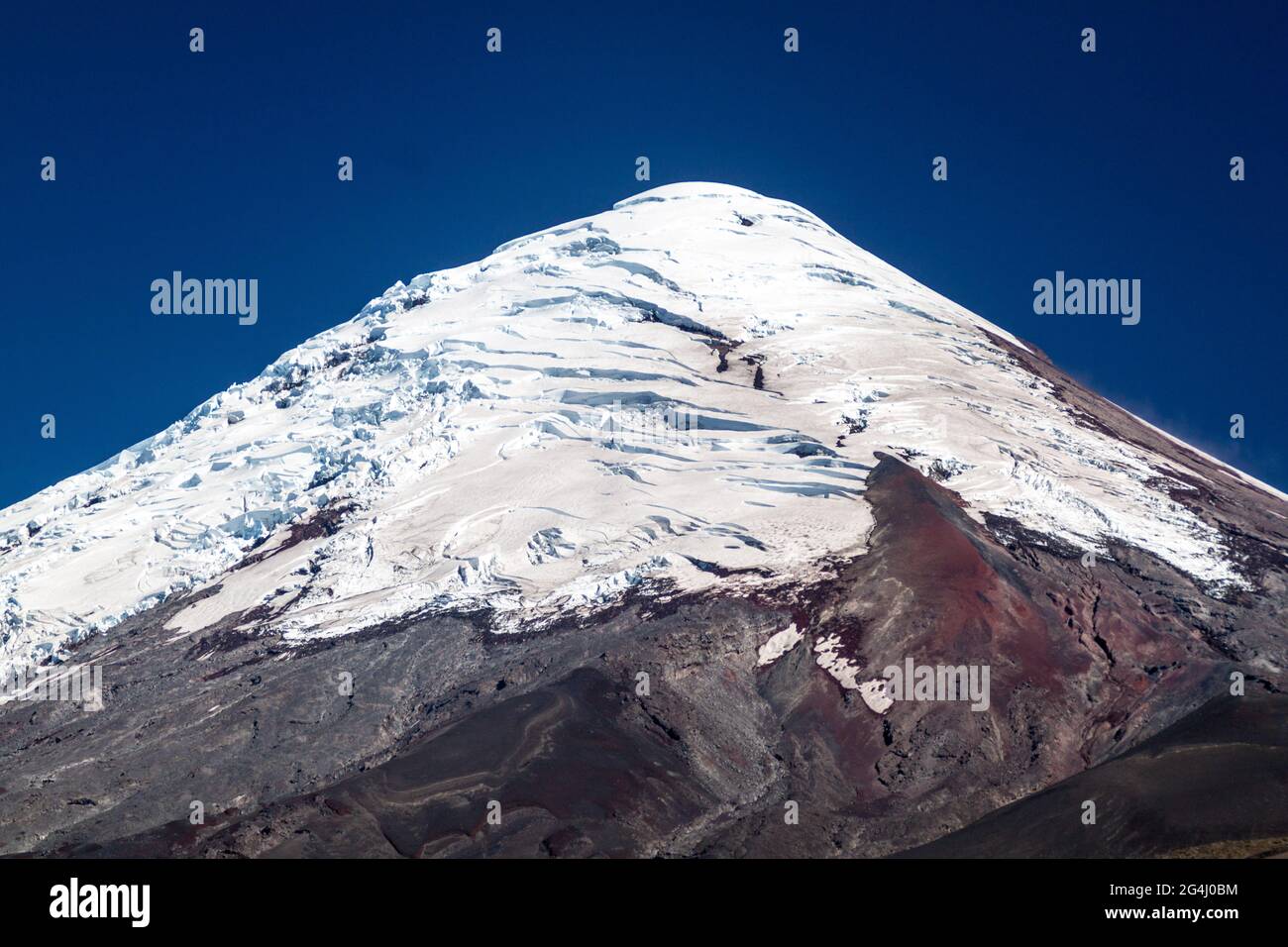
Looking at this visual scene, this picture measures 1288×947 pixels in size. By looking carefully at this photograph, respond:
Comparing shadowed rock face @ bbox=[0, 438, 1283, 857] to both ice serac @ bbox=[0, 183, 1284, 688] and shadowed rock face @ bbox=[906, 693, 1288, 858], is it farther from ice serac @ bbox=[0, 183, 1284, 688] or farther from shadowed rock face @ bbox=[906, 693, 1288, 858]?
ice serac @ bbox=[0, 183, 1284, 688]

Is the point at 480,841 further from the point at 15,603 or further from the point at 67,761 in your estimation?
the point at 15,603

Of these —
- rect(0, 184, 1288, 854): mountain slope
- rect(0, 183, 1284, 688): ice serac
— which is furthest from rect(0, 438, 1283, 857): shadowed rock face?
rect(0, 183, 1284, 688): ice serac

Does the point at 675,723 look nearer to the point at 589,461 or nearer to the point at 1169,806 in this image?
the point at 1169,806

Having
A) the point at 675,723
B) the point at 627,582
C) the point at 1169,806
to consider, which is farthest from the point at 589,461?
the point at 1169,806

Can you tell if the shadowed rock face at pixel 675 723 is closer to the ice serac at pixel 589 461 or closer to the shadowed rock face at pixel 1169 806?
the shadowed rock face at pixel 1169 806

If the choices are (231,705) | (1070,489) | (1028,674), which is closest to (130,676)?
(231,705)

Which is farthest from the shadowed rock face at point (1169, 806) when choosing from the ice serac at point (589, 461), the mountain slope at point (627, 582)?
the ice serac at point (589, 461)
